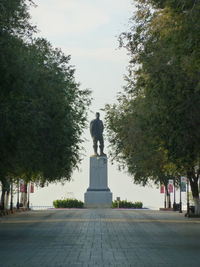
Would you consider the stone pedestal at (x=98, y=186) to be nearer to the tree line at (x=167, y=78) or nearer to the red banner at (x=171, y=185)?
the red banner at (x=171, y=185)

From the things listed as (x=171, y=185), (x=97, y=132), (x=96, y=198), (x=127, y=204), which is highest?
(x=97, y=132)

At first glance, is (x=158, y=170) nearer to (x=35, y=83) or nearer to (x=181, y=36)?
(x=35, y=83)

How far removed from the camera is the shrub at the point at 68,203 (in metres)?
86.1

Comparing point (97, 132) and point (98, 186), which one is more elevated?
point (97, 132)

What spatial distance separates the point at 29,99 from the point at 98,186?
181ft

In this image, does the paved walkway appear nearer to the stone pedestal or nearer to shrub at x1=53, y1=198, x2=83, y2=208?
the stone pedestal

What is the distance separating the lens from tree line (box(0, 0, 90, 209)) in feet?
90.8

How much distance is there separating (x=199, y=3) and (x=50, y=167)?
2095 centimetres

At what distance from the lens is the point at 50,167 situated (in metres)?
41.9

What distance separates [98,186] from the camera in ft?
276

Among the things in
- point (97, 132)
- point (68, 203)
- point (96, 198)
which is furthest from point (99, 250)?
point (68, 203)

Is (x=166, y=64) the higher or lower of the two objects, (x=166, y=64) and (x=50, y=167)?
the higher

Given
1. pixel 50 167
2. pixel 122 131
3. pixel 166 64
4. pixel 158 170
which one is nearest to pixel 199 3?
pixel 166 64

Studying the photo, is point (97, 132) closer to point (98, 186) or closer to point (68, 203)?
point (98, 186)
